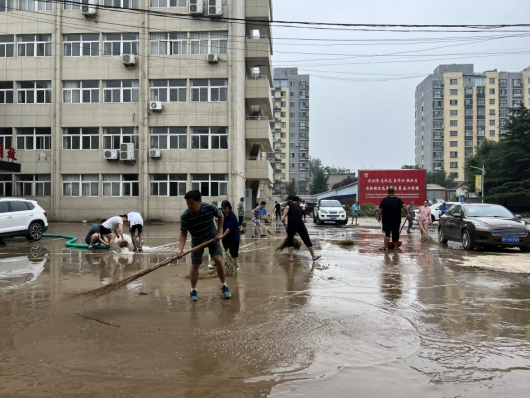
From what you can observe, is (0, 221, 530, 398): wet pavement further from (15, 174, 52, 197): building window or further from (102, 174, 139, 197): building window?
(15, 174, 52, 197): building window

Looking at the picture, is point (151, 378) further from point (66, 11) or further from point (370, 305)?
point (66, 11)

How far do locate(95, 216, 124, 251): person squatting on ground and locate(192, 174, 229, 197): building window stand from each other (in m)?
17.4

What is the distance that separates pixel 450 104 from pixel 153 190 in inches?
3569

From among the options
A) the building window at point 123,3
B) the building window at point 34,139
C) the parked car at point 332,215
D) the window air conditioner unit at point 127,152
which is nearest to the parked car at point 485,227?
the parked car at point 332,215

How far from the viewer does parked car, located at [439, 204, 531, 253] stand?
37.8ft

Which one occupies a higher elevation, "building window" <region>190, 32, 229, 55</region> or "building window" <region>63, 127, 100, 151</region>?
"building window" <region>190, 32, 229, 55</region>

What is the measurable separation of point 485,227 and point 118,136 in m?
25.9

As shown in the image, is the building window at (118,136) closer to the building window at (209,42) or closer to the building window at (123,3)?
the building window at (209,42)

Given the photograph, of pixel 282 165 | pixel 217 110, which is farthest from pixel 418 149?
pixel 217 110

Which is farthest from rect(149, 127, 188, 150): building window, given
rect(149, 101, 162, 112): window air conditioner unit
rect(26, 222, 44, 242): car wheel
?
rect(26, 222, 44, 242): car wheel

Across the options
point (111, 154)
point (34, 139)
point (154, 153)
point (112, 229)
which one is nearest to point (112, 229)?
point (112, 229)

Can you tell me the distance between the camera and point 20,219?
15617mm

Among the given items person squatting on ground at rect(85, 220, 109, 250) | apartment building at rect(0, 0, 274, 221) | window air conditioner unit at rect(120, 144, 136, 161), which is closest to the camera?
person squatting on ground at rect(85, 220, 109, 250)

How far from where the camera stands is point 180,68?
30.6 metres
